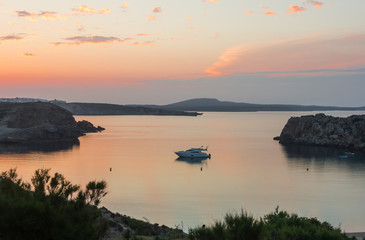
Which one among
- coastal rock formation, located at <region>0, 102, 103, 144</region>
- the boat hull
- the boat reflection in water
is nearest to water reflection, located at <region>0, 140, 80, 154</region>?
coastal rock formation, located at <region>0, 102, 103, 144</region>

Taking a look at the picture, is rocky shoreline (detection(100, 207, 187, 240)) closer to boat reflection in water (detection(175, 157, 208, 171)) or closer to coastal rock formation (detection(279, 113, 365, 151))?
boat reflection in water (detection(175, 157, 208, 171))

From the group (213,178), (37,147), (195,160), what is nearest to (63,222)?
(213,178)

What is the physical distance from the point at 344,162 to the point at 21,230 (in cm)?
6665

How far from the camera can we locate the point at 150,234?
80.2ft

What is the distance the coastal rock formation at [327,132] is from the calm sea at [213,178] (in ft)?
15.8

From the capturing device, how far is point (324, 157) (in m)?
77.5

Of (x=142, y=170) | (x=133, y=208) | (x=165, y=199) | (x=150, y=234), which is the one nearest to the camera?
(x=150, y=234)

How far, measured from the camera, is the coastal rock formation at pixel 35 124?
Answer: 98.0 meters

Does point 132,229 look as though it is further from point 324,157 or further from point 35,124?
point 35,124

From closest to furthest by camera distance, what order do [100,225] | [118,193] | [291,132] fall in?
[100,225], [118,193], [291,132]

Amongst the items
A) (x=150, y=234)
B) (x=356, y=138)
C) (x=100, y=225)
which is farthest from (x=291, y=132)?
(x=100, y=225)

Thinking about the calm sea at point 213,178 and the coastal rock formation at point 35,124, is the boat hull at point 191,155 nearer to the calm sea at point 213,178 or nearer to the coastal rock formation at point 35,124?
the calm sea at point 213,178

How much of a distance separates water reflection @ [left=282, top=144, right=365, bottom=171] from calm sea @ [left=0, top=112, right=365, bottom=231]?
0.49ft

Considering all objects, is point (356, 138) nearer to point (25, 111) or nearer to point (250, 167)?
point (250, 167)
